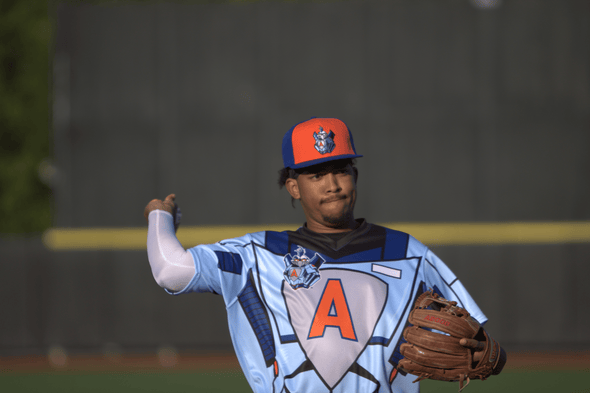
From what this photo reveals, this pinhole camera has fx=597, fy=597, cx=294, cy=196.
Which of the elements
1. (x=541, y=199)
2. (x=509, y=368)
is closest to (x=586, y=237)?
(x=541, y=199)

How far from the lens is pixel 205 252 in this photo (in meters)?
2.24

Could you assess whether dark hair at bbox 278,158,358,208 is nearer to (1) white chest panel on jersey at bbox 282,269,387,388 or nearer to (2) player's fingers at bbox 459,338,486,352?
(1) white chest panel on jersey at bbox 282,269,387,388

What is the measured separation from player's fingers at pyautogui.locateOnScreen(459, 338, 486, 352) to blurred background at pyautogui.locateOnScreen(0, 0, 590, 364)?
5897 mm

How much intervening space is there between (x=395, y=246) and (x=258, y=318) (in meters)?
0.62

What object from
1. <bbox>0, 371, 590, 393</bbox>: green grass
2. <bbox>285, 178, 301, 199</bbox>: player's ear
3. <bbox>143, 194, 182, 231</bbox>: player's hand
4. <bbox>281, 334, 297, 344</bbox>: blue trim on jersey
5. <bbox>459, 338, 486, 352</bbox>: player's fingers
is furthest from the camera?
<bbox>0, 371, 590, 393</bbox>: green grass

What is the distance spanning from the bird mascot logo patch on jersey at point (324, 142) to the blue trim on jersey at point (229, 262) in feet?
1.75

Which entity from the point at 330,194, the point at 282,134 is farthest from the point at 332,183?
the point at 282,134

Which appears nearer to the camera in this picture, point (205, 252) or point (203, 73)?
point (205, 252)

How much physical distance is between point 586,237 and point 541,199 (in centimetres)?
77

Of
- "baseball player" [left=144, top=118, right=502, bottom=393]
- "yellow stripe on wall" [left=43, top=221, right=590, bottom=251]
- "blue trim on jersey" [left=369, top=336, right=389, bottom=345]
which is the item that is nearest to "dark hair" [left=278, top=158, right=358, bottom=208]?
"baseball player" [left=144, top=118, right=502, bottom=393]

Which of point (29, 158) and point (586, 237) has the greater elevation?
point (29, 158)

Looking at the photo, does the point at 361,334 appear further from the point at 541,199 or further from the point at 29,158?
the point at 29,158

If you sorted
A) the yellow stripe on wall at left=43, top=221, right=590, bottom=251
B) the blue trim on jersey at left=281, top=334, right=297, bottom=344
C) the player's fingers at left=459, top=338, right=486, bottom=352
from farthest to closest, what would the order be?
1. the yellow stripe on wall at left=43, top=221, right=590, bottom=251
2. the blue trim on jersey at left=281, top=334, right=297, bottom=344
3. the player's fingers at left=459, top=338, right=486, bottom=352

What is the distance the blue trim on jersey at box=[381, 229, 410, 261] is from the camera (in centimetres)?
237
